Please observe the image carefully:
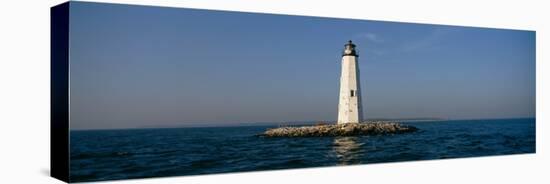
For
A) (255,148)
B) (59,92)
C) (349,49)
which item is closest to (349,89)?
(349,49)

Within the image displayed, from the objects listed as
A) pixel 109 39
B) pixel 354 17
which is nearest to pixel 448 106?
pixel 354 17

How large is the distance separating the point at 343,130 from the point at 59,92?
4843mm

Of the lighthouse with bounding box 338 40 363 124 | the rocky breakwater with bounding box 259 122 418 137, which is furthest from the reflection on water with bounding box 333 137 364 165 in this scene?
the lighthouse with bounding box 338 40 363 124

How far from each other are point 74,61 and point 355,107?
4.88 metres

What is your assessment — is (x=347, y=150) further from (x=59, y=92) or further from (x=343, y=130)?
(x=59, y=92)

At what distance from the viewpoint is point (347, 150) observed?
1341 centimetres

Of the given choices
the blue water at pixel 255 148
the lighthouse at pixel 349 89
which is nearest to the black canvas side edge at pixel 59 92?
the blue water at pixel 255 148

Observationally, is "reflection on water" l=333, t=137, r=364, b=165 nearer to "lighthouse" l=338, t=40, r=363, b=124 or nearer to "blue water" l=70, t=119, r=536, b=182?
"blue water" l=70, t=119, r=536, b=182

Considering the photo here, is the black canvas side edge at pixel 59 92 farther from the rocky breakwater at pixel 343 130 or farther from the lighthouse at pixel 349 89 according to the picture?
the lighthouse at pixel 349 89

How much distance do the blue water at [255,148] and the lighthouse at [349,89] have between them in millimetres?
409

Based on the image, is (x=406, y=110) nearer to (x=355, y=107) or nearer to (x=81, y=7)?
(x=355, y=107)

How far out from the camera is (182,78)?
39.3 ft

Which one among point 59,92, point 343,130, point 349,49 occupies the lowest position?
point 343,130

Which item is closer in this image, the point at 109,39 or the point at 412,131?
the point at 109,39
